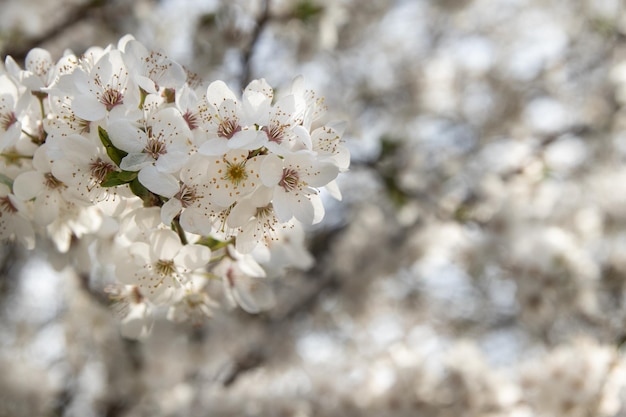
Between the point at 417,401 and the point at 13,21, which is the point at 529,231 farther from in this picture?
Answer: the point at 13,21

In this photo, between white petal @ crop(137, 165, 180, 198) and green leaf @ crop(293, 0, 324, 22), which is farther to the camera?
green leaf @ crop(293, 0, 324, 22)

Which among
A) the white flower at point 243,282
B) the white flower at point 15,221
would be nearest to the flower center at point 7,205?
the white flower at point 15,221

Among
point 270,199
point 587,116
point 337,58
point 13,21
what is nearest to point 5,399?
point 13,21

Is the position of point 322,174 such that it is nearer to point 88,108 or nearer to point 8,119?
point 88,108

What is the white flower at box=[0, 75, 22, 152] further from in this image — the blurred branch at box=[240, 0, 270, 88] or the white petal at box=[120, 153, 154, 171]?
the blurred branch at box=[240, 0, 270, 88]

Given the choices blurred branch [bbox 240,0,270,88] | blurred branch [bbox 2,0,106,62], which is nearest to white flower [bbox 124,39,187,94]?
blurred branch [bbox 2,0,106,62]

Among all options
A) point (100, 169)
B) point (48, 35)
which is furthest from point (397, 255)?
point (100, 169)

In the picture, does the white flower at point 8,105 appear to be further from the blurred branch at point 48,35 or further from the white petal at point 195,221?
the blurred branch at point 48,35
